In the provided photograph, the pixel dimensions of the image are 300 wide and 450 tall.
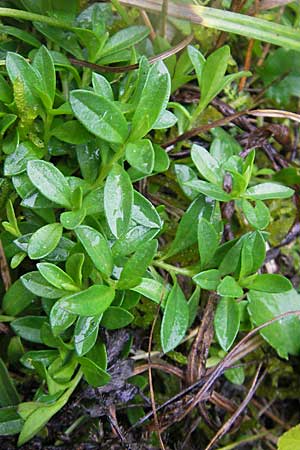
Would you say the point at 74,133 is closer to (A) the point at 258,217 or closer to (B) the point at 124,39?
(B) the point at 124,39

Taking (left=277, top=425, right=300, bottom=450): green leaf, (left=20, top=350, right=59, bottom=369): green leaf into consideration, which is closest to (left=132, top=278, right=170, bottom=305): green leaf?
(left=20, top=350, right=59, bottom=369): green leaf

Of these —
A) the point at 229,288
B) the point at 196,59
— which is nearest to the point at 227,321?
the point at 229,288

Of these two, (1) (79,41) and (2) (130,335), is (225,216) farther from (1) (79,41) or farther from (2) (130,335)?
(1) (79,41)

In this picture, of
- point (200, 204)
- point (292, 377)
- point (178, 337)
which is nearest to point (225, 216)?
point (200, 204)

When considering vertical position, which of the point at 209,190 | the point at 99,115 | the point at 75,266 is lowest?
the point at 75,266

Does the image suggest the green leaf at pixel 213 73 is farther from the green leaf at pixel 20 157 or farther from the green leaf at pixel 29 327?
the green leaf at pixel 29 327
